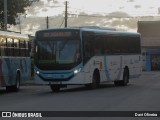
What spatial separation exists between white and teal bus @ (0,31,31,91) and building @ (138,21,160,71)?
203ft

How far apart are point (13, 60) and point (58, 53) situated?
2.79 meters

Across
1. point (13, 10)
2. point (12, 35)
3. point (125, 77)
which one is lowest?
point (125, 77)

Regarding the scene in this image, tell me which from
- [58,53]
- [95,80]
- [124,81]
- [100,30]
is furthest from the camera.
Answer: [124,81]

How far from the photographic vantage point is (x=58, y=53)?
29.1 metres

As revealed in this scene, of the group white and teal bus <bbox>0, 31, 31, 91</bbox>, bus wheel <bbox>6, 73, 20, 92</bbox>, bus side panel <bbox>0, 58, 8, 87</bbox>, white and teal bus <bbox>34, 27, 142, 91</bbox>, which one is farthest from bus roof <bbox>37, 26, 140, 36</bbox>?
bus wheel <bbox>6, 73, 20, 92</bbox>

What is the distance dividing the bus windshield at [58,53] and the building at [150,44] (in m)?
65.6

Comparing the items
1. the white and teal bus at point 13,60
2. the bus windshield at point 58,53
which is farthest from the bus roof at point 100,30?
the white and teal bus at point 13,60

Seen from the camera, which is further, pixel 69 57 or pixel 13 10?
pixel 13 10

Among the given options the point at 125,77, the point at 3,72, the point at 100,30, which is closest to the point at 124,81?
the point at 125,77

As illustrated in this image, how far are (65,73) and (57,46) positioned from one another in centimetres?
134

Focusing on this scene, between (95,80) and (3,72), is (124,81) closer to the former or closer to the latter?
(95,80)

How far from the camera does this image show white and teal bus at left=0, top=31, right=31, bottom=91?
28891 mm

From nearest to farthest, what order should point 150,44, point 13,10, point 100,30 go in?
point 100,30 < point 13,10 < point 150,44

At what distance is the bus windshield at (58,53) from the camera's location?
1145 inches
